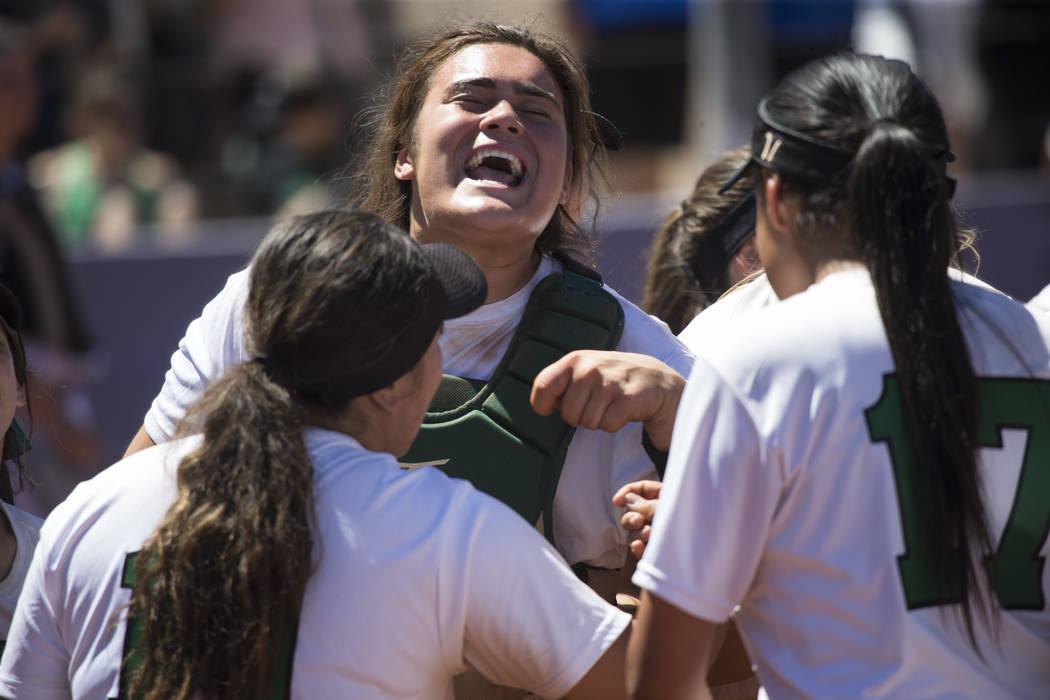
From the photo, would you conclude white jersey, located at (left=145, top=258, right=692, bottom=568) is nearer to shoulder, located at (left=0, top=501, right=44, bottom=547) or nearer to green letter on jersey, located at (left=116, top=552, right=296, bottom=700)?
shoulder, located at (left=0, top=501, right=44, bottom=547)

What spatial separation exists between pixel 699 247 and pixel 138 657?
70.1 inches

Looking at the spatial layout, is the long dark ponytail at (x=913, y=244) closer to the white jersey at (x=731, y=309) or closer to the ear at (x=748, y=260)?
the white jersey at (x=731, y=309)

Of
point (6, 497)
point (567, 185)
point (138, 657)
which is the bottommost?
point (6, 497)

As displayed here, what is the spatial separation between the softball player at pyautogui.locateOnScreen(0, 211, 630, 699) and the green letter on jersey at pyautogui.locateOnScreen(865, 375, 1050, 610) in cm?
43

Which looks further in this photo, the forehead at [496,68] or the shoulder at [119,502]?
the forehead at [496,68]

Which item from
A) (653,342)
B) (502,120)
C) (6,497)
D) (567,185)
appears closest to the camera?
(6,497)

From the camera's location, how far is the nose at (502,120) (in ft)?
8.41

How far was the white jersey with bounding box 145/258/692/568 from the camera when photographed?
2.35 metres

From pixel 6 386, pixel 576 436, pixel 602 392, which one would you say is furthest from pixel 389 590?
pixel 6 386

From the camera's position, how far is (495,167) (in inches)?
103

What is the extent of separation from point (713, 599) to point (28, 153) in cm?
648

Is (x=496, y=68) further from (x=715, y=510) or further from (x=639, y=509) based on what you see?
(x=715, y=510)

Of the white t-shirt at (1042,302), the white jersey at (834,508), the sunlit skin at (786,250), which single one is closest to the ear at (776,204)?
the sunlit skin at (786,250)

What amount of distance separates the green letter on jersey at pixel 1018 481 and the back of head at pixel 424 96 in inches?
49.8
